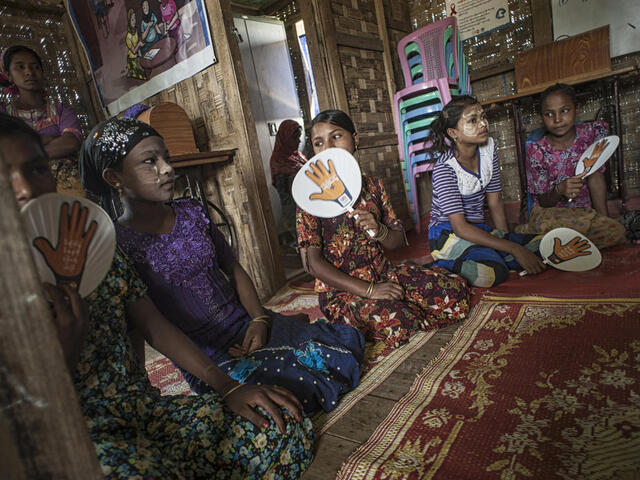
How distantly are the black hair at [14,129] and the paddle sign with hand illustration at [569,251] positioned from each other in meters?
2.24

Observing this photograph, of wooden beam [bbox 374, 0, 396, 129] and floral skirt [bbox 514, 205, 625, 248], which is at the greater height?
wooden beam [bbox 374, 0, 396, 129]

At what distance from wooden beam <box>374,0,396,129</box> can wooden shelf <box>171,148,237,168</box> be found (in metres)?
2.13

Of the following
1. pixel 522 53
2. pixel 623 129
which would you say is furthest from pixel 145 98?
pixel 623 129

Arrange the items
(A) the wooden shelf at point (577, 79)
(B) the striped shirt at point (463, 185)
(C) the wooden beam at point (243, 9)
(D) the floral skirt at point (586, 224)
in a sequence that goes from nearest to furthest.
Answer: (B) the striped shirt at point (463, 185)
(D) the floral skirt at point (586, 224)
(A) the wooden shelf at point (577, 79)
(C) the wooden beam at point (243, 9)

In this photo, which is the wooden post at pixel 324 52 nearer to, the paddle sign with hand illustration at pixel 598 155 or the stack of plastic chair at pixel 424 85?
the stack of plastic chair at pixel 424 85

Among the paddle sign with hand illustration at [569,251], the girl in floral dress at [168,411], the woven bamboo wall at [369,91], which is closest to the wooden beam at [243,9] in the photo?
the woven bamboo wall at [369,91]

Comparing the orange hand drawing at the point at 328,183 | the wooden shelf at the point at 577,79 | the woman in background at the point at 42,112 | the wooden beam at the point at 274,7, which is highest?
the wooden beam at the point at 274,7

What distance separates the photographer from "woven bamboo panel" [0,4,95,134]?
3582 mm

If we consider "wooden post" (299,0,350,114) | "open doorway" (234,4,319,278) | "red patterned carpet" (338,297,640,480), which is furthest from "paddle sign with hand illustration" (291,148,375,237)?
"open doorway" (234,4,319,278)

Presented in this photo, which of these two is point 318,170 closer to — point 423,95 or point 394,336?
point 394,336

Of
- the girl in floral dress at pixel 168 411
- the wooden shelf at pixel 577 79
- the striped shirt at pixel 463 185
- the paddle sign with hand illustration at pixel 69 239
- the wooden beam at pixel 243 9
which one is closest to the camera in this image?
the paddle sign with hand illustration at pixel 69 239

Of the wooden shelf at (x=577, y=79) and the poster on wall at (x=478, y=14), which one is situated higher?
the poster on wall at (x=478, y=14)

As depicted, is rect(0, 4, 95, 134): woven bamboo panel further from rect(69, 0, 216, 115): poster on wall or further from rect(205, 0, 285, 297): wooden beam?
rect(205, 0, 285, 297): wooden beam

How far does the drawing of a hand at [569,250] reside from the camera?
2.06 meters
